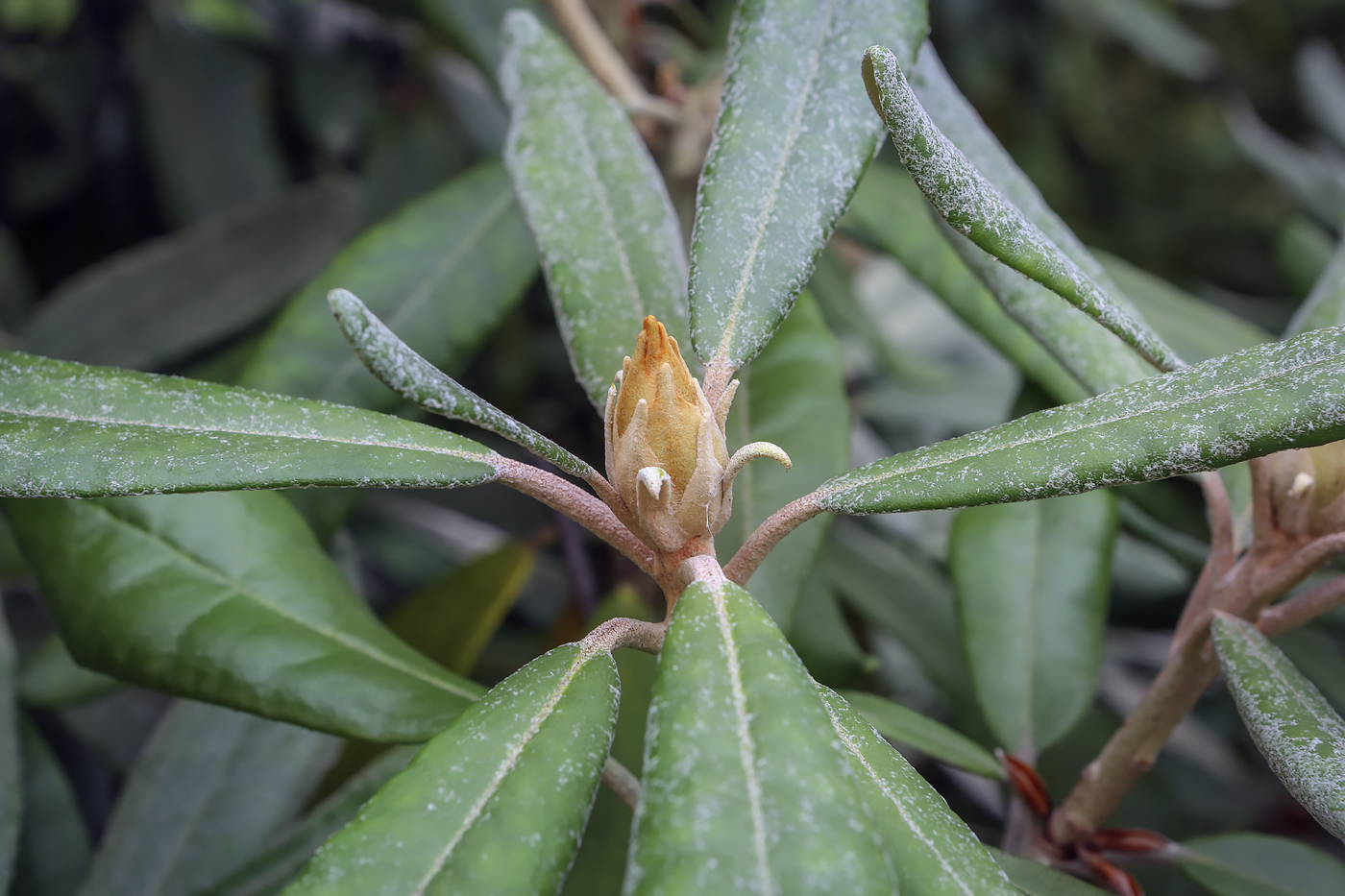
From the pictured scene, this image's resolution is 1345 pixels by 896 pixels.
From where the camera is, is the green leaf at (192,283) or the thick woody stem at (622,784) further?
the green leaf at (192,283)

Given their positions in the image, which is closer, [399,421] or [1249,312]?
[399,421]

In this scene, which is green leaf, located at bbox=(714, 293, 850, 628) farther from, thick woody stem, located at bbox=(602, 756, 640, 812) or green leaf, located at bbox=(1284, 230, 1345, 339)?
green leaf, located at bbox=(1284, 230, 1345, 339)

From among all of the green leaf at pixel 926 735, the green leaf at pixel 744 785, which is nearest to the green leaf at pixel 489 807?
the green leaf at pixel 744 785

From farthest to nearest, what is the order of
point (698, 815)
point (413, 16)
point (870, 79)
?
point (413, 16)
point (870, 79)
point (698, 815)

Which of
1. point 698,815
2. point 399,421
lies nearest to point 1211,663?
point 698,815

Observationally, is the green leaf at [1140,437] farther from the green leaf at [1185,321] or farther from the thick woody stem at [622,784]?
the green leaf at [1185,321]

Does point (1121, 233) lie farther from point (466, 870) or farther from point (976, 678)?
point (466, 870)
